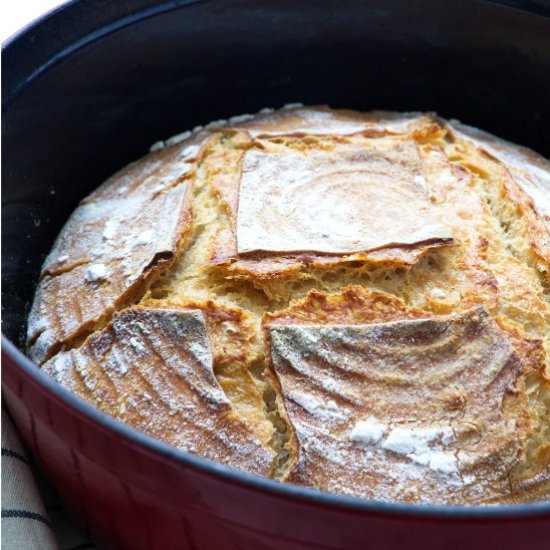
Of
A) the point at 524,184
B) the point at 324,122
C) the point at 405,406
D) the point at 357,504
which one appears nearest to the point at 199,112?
the point at 324,122

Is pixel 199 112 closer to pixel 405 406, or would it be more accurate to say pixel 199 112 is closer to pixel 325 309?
pixel 325 309

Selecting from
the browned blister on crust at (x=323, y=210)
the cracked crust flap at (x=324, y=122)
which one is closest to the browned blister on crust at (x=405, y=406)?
the browned blister on crust at (x=323, y=210)

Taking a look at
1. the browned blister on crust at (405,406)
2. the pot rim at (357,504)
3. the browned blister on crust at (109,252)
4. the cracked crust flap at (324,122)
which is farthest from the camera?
the cracked crust flap at (324,122)

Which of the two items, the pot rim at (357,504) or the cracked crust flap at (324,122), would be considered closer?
the pot rim at (357,504)

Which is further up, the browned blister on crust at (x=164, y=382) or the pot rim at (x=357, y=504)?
the pot rim at (x=357, y=504)

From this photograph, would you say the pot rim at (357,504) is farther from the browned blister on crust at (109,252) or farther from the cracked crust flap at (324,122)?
the cracked crust flap at (324,122)

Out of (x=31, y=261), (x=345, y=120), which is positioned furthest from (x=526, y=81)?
(x=31, y=261)

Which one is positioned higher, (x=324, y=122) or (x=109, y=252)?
(x=324, y=122)

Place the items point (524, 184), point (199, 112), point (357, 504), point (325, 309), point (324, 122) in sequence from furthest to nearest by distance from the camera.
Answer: point (199, 112) < point (324, 122) < point (524, 184) < point (325, 309) < point (357, 504)
